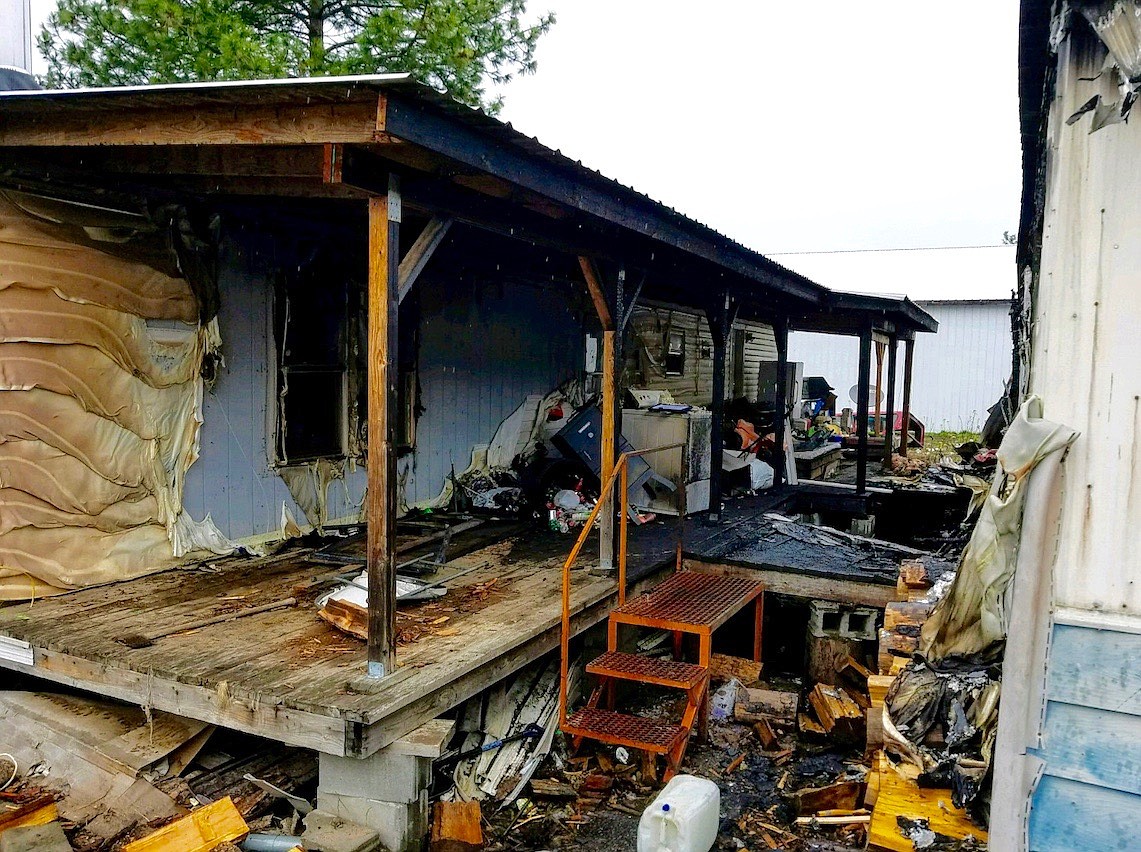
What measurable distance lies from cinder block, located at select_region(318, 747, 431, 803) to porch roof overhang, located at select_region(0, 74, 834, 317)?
9.11 ft

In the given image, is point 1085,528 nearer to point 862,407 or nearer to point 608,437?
point 608,437

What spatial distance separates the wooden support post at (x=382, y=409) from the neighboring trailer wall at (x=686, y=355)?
26.0 ft

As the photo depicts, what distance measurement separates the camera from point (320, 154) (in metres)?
4.38

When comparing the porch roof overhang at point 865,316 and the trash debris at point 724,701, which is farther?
the porch roof overhang at point 865,316

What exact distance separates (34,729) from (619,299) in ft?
15.4

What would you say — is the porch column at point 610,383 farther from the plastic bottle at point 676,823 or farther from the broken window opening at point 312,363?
the plastic bottle at point 676,823

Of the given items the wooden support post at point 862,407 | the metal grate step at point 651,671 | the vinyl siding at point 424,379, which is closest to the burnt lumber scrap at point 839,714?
the metal grate step at point 651,671

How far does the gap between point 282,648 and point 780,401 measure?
7.64 metres

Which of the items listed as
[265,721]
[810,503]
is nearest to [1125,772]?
[265,721]

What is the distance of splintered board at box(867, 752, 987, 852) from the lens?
3.06 meters

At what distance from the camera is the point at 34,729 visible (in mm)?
4395

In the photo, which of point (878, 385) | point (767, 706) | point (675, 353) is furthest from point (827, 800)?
point (878, 385)

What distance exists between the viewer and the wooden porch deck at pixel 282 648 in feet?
12.8

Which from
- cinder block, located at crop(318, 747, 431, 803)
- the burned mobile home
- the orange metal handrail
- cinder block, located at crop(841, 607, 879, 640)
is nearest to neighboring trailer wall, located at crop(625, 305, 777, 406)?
the burned mobile home
